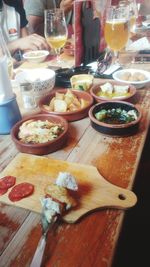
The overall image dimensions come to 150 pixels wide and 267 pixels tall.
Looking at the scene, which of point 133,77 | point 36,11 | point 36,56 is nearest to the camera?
point 133,77

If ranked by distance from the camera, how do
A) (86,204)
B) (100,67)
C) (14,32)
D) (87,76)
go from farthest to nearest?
(14,32)
(100,67)
(87,76)
(86,204)

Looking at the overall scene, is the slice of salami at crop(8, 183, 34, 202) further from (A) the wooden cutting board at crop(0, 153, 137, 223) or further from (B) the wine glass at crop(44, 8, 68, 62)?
(B) the wine glass at crop(44, 8, 68, 62)

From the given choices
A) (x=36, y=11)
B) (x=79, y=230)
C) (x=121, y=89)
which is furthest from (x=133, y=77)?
(x=36, y=11)

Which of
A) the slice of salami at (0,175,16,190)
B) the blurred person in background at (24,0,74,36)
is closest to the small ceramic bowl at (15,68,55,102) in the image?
the slice of salami at (0,175,16,190)

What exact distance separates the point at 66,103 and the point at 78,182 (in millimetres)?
440

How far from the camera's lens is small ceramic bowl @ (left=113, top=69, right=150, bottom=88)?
1191 millimetres

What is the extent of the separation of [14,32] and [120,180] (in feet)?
7.37

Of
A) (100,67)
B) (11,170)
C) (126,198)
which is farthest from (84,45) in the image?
(126,198)

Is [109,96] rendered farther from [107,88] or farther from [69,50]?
[69,50]

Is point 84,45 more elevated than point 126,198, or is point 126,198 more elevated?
point 84,45

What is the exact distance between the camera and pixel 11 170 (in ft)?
2.54

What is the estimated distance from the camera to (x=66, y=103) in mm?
1065

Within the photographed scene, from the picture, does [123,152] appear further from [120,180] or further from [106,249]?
A: [106,249]

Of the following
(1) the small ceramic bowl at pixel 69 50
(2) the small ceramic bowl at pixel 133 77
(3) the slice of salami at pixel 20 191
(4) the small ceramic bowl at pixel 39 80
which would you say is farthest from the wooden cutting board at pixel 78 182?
(1) the small ceramic bowl at pixel 69 50
